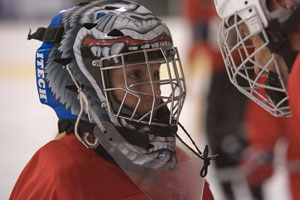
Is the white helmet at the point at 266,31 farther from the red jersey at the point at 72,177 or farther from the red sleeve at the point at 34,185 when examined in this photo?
the red sleeve at the point at 34,185

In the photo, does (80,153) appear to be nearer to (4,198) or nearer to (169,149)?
(169,149)

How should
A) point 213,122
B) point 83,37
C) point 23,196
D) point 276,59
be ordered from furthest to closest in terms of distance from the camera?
point 213,122 < point 83,37 < point 23,196 < point 276,59

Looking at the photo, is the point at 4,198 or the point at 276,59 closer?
the point at 276,59

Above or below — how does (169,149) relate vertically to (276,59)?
below

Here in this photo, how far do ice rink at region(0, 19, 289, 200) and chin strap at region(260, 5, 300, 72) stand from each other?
2565mm

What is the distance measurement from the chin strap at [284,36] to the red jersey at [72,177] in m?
0.60

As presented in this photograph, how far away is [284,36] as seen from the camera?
4.58ft

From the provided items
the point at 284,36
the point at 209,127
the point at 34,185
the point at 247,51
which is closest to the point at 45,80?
the point at 34,185

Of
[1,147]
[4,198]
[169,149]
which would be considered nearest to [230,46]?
[169,149]

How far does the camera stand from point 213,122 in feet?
14.6

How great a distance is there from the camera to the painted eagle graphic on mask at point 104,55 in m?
1.70

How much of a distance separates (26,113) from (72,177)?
4499mm

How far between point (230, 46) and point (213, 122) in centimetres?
282

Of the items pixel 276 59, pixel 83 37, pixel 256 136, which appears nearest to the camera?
pixel 276 59
